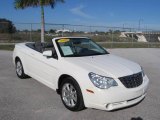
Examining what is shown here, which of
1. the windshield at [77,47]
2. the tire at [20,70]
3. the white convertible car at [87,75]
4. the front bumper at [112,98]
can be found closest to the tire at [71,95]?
the white convertible car at [87,75]

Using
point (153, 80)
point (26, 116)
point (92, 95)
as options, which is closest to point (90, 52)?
point (92, 95)

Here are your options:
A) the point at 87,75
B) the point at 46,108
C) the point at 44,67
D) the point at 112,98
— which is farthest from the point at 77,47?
the point at 112,98

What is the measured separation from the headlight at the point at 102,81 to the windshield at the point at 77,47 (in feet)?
4.22

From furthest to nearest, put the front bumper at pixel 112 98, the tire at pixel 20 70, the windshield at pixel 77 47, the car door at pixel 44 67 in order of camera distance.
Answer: the tire at pixel 20 70 → the windshield at pixel 77 47 → the car door at pixel 44 67 → the front bumper at pixel 112 98

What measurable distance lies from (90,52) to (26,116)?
2.37m

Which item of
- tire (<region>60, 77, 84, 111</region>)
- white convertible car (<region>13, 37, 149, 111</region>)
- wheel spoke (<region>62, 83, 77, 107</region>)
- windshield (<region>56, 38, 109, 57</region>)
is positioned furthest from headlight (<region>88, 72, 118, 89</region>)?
windshield (<region>56, 38, 109, 57</region>)

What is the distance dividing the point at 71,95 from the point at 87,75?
0.67 metres

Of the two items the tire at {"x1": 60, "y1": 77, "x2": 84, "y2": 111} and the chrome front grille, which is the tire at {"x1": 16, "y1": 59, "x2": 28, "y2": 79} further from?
the chrome front grille

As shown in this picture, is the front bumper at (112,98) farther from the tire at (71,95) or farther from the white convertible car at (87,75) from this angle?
the tire at (71,95)

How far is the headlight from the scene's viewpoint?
470 centimetres

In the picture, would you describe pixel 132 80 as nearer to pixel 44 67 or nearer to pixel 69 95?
pixel 69 95

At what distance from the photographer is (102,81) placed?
473 cm

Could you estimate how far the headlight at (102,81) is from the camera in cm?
470

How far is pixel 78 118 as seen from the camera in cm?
482
